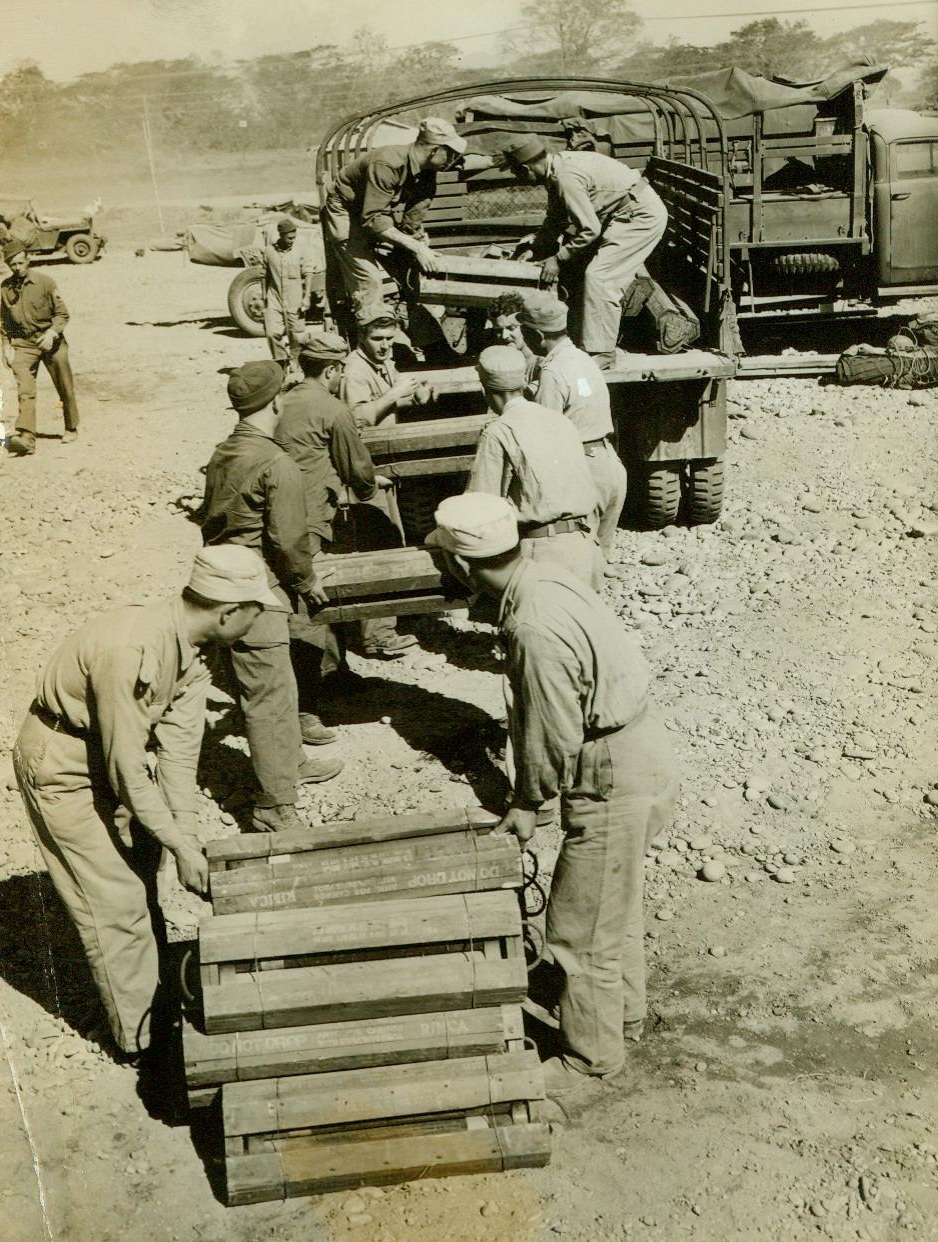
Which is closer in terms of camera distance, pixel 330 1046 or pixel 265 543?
pixel 330 1046

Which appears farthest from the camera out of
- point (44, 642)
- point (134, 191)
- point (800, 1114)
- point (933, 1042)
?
point (134, 191)

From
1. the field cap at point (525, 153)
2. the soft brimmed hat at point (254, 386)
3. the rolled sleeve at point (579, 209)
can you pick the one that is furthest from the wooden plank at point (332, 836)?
the field cap at point (525, 153)

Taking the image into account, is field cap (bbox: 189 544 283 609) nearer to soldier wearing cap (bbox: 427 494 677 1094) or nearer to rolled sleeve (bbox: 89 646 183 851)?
rolled sleeve (bbox: 89 646 183 851)

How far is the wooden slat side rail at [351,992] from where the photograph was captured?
3426 millimetres

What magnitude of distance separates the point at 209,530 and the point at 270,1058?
2710 millimetres

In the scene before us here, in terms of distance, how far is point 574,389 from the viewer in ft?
20.1

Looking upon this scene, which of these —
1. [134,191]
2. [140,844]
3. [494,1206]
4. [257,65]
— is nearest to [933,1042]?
A: [494,1206]

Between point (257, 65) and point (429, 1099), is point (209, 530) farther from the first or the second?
point (257, 65)

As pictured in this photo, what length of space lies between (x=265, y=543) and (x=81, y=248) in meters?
21.5

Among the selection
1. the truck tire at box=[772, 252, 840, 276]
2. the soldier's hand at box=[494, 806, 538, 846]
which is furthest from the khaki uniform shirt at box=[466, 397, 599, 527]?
the truck tire at box=[772, 252, 840, 276]

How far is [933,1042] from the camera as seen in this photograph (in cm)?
397

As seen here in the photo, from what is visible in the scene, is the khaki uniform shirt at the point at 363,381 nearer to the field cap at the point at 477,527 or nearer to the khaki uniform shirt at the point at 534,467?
the khaki uniform shirt at the point at 534,467

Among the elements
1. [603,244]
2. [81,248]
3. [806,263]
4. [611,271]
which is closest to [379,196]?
[603,244]

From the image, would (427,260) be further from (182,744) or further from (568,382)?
(182,744)
